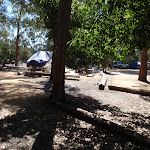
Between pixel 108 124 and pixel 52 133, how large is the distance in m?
1.52

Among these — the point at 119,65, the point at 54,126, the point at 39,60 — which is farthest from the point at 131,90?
the point at 119,65

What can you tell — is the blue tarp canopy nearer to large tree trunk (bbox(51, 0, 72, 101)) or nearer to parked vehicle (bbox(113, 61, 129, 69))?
large tree trunk (bbox(51, 0, 72, 101))

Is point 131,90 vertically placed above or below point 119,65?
below

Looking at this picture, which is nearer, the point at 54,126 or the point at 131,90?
the point at 54,126

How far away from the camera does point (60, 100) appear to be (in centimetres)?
607

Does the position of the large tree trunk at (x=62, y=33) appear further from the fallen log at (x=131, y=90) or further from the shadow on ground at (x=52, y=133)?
the fallen log at (x=131, y=90)

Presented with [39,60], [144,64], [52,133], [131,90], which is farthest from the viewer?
[39,60]

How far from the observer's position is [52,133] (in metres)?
3.87

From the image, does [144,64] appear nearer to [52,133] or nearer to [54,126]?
[54,126]

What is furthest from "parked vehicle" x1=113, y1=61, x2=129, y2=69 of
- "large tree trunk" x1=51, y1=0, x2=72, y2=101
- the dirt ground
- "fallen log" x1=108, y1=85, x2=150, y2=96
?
"large tree trunk" x1=51, y1=0, x2=72, y2=101

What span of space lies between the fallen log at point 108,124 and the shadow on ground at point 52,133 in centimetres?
11

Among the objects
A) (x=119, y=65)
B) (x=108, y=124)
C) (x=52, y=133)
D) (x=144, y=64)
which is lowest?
(x=52, y=133)

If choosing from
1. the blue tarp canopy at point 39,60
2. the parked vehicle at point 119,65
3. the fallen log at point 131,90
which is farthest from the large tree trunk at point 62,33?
the parked vehicle at point 119,65

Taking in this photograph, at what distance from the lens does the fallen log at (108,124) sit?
3.45 m
